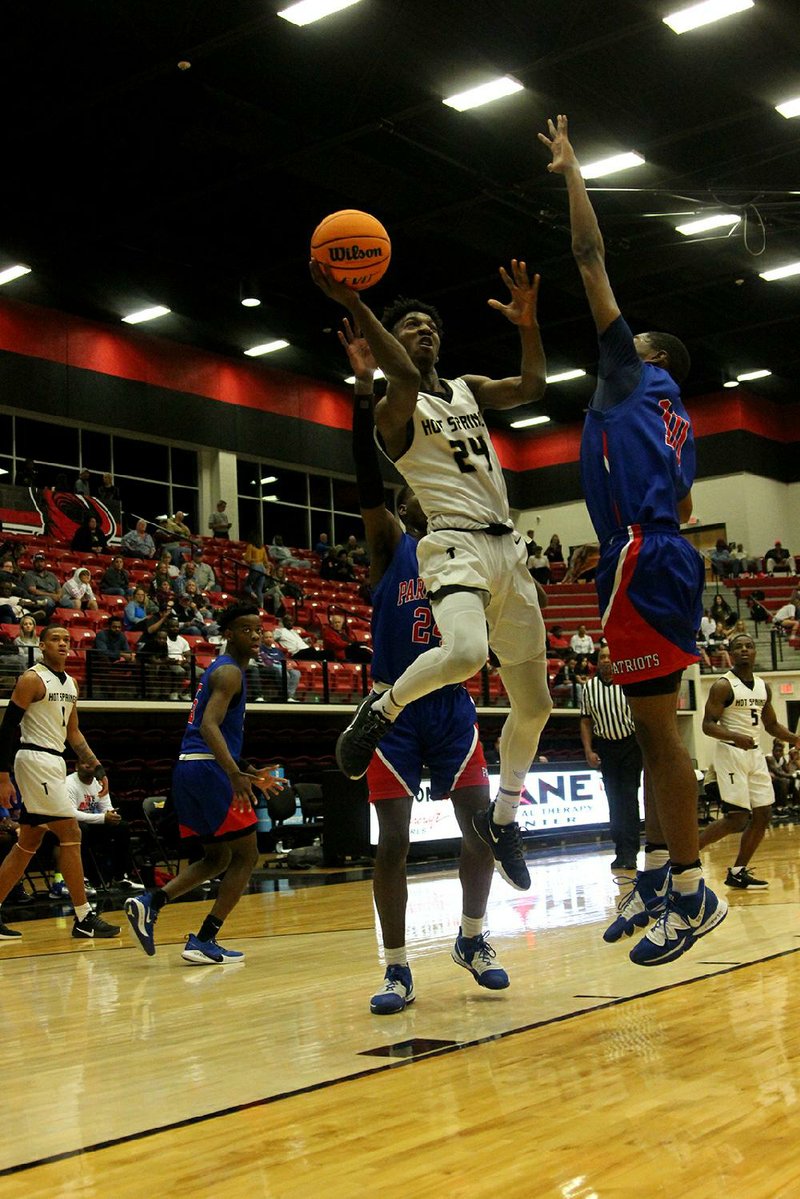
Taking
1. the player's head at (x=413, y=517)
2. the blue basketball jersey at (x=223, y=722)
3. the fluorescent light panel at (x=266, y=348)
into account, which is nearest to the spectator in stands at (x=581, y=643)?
the fluorescent light panel at (x=266, y=348)

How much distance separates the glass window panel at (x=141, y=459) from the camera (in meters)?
26.4

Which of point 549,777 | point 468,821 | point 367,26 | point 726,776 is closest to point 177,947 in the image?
point 468,821

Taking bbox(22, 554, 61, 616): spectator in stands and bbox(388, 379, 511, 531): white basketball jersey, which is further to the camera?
bbox(22, 554, 61, 616): spectator in stands

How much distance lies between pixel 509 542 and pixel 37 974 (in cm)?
360

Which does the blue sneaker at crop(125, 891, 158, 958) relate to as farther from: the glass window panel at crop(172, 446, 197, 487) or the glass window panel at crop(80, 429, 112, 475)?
the glass window panel at crop(172, 446, 197, 487)

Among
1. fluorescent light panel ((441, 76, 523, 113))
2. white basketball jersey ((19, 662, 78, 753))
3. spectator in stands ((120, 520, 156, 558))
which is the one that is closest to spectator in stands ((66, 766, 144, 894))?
white basketball jersey ((19, 662, 78, 753))

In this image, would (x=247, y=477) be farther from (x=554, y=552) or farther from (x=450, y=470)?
(x=450, y=470)

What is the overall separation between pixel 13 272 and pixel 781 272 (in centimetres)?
1440

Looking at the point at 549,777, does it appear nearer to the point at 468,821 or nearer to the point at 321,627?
the point at 321,627

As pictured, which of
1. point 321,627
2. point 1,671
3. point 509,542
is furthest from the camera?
point 321,627

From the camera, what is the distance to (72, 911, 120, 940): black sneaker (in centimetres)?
830

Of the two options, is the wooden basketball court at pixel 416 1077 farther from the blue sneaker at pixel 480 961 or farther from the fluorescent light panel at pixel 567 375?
the fluorescent light panel at pixel 567 375

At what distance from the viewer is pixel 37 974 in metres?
6.55

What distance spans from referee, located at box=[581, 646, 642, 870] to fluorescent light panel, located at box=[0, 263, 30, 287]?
14.7 m
